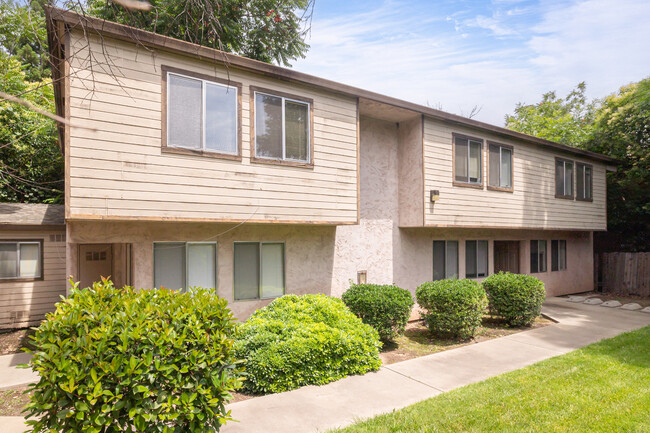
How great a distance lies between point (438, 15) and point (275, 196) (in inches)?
166

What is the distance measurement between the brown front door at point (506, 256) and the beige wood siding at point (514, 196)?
5.35 feet

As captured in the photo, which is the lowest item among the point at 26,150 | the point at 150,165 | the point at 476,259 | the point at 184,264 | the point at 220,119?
the point at 476,259

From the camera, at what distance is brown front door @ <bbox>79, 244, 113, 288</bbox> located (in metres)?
10.9

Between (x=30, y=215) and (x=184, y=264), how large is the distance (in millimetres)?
5443

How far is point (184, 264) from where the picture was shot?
23.8ft

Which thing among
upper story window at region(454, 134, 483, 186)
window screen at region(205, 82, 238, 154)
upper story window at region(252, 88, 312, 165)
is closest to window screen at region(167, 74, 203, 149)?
window screen at region(205, 82, 238, 154)

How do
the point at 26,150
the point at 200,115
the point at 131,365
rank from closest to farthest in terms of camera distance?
the point at 131,365, the point at 200,115, the point at 26,150

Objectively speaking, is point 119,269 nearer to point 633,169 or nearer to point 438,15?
point 438,15

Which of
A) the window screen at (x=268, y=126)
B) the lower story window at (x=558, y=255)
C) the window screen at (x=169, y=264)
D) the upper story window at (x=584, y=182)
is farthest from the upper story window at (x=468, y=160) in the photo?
the window screen at (x=169, y=264)

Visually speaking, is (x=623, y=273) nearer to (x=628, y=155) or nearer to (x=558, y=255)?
(x=558, y=255)

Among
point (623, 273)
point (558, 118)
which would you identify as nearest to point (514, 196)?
point (623, 273)

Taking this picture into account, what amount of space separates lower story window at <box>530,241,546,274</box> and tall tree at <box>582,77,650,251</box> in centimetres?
505

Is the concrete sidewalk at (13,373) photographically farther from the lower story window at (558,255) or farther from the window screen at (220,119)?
the lower story window at (558,255)

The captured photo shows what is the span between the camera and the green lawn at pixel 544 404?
13.9ft
